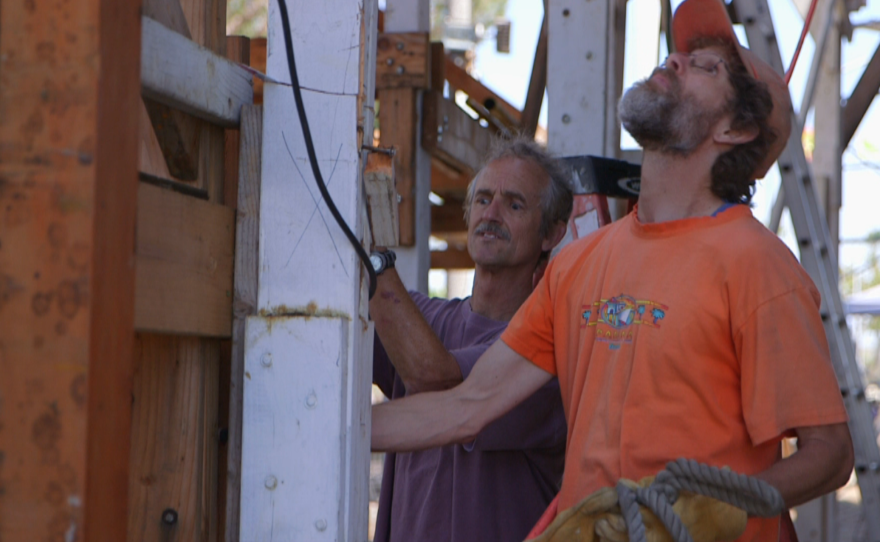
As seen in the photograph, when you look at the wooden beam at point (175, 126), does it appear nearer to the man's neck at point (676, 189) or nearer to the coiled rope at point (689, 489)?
the coiled rope at point (689, 489)

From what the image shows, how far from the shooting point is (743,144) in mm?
1945

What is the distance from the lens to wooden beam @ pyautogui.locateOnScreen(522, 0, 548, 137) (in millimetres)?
3502

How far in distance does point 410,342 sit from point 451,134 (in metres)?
1.67

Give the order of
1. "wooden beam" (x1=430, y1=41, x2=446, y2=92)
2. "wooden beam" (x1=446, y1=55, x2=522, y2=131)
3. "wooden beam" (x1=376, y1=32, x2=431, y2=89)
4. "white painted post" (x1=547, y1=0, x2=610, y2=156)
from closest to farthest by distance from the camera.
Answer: "white painted post" (x1=547, y1=0, x2=610, y2=156) → "wooden beam" (x1=376, y1=32, x2=431, y2=89) → "wooden beam" (x1=430, y1=41, x2=446, y2=92) → "wooden beam" (x1=446, y1=55, x2=522, y2=131)

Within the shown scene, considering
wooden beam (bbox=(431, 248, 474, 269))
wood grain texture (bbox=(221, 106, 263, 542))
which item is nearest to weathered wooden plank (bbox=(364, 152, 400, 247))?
wood grain texture (bbox=(221, 106, 263, 542))

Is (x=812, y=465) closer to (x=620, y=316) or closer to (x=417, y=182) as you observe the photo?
(x=620, y=316)

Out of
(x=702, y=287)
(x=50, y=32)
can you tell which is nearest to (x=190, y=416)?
(x=50, y=32)

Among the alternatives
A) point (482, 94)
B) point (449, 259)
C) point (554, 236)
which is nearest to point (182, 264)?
point (554, 236)

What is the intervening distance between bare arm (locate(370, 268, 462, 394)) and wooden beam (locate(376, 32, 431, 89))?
148 cm

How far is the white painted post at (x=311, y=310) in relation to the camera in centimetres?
129

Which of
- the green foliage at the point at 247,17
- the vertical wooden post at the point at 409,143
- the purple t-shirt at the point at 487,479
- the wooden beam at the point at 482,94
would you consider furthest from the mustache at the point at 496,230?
the green foliage at the point at 247,17

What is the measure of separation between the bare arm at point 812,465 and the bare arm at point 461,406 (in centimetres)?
56

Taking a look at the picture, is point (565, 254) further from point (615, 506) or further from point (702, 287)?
point (615, 506)

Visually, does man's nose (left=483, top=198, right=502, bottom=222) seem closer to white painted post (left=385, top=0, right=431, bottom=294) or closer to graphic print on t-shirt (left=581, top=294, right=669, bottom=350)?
white painted post (left=385, top=0, right=431, bottom=294)
